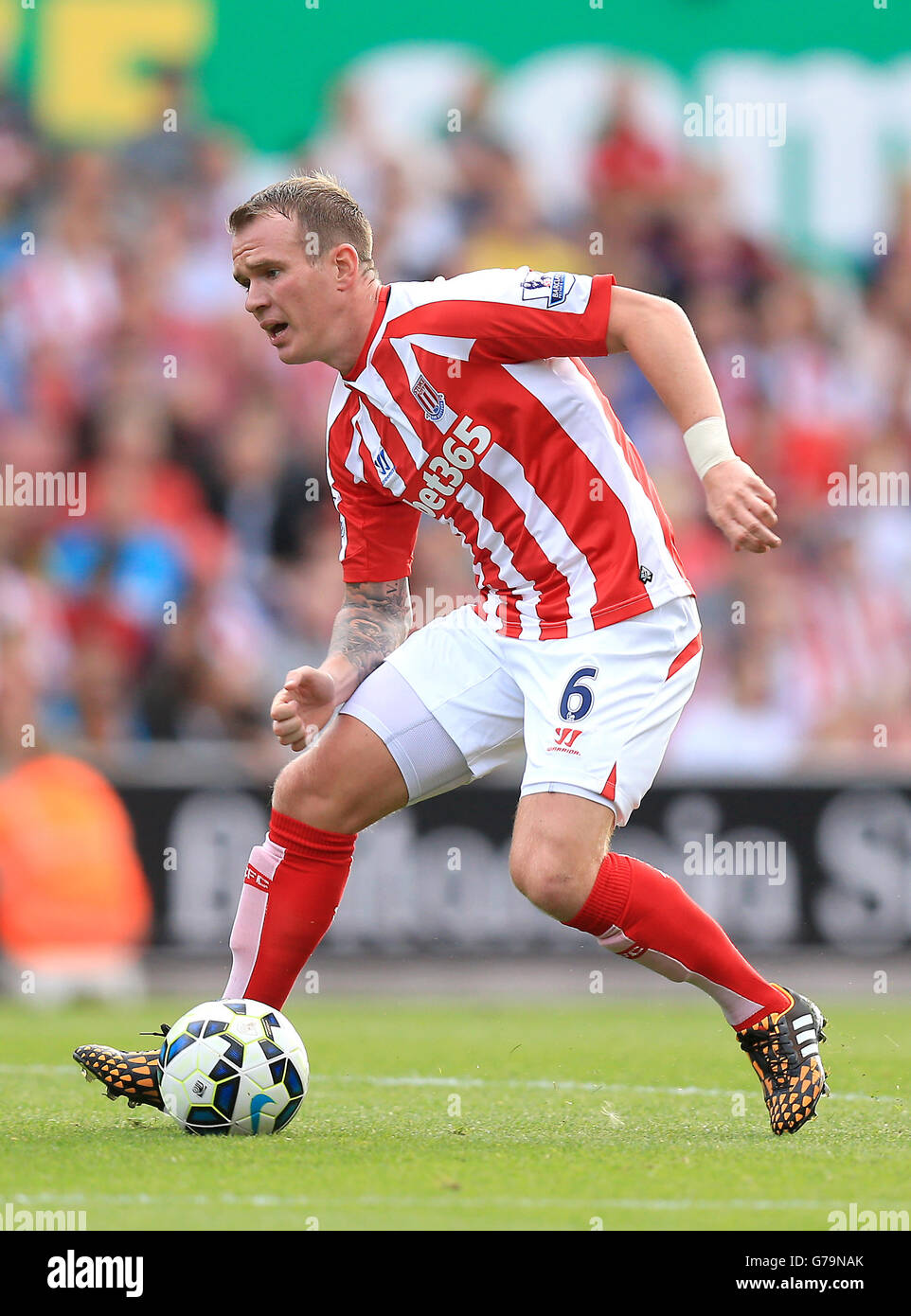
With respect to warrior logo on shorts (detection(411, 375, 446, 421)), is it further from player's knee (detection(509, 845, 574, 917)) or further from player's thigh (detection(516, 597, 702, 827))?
player's knee (detection(509, 845, 574, 917))

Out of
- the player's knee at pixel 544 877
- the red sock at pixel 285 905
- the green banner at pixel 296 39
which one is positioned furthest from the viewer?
the green banner at pixel 296 39

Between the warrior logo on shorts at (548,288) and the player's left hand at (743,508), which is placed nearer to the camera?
the player's left hand at (743,508)

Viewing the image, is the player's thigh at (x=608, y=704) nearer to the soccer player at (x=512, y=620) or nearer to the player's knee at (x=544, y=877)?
the soccer player at (x=512, y=620)

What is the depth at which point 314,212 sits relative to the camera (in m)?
4.82

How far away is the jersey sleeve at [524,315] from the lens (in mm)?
4660

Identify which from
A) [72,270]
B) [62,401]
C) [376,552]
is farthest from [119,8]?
[376,552]

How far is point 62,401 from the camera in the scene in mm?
11391

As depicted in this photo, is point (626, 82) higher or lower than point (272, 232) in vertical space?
higher

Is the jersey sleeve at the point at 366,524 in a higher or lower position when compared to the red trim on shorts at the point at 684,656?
higher

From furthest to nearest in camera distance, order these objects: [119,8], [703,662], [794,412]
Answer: [119,8] < [794,412] < [703,662]

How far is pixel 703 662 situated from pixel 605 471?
634 centimetres

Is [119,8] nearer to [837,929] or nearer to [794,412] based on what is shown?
[794,412]

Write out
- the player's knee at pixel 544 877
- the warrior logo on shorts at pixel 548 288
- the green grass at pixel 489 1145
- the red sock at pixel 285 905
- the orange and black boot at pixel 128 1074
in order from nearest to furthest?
the green grass at pixel 489 1145 → the player's knee at pixel 544 877 → the warrior logo on shorts at pixel 548 288 → the orange and black boot at pixel 128 1074 → the red sock at pixel 285 905

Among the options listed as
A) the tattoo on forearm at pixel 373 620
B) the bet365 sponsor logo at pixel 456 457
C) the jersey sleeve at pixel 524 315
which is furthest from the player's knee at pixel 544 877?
the jersey sleeve at pixel 524 315
